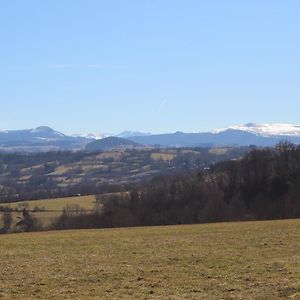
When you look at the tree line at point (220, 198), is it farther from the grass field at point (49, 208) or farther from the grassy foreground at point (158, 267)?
the grassy foreground at point (158, 267)

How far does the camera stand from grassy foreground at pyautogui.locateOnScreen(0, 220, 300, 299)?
1697 centimetres

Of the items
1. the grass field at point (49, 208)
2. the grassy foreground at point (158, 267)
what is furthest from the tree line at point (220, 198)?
the grassy foreground at point (158, 267)

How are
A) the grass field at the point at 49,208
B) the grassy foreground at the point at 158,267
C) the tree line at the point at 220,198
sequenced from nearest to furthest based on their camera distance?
the grassy foreground at the point at 158,267
the tree line at the point at 220,198
the grass field at the point at 49,208

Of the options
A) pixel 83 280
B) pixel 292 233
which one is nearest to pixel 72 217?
pixel 292 233

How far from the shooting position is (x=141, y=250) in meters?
26.8

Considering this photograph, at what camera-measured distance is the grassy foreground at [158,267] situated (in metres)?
17.0

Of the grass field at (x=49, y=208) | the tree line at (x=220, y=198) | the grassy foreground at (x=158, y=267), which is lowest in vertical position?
the grass field at (x=49, y=208)

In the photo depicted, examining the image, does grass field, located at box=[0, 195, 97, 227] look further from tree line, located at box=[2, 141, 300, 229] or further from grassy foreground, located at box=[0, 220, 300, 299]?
grassy foreground, located at box=[0, 220, 300, 299]

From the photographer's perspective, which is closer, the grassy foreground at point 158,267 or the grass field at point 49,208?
the grassy foreground at point 158,267

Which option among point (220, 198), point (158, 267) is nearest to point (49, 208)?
point (220, 198)

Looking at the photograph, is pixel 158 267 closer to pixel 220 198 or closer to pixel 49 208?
pixel 220 198

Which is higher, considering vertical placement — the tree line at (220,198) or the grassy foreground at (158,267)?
the grassy foreground at (158,267)

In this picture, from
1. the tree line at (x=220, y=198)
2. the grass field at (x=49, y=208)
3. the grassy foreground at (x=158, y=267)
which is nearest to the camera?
the grassy foreground at (x=158, y=267)

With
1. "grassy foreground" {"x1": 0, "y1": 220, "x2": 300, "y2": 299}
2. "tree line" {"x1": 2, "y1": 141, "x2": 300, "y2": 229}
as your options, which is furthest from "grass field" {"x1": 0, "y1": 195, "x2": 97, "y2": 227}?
"grassy foreground" {"x1": 0, "y1": 220, "x2": 300, "y2": 299}
